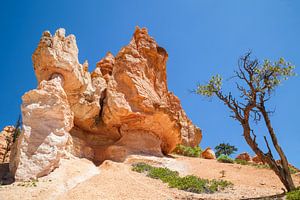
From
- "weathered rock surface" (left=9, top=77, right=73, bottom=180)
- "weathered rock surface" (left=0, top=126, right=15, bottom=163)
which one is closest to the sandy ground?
"weathered rock surface" (left=9, top=77, right=73, bottom=180)

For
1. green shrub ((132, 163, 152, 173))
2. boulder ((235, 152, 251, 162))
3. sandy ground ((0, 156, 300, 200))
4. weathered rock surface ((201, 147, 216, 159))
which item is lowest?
sandy ground ((0, 156, 300, 200))

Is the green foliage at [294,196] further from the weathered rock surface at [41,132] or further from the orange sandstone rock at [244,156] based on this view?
the orange sandstone rock at [244,156]

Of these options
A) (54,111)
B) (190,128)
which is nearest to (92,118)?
(54,111)

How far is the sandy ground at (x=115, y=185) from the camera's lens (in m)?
10.7

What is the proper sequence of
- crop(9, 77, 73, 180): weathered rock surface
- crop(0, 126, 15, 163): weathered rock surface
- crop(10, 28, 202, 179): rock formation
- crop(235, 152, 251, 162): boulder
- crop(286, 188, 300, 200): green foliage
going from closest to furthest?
crop(286, 188, 300, 200): green foliage < crop(9, 77, 73, 180): weathered rock surface < crop(10, 28, 202, 179): rock formation < crop(0, 126, 15, 163): weathered rock surface < crop(235, 152, 251, 162): boulder

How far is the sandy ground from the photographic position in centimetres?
1070

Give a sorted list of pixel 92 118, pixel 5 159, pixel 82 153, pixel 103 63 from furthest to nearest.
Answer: pixel 103 63 → pixel 5 159 → pixel 92 118 → pixel 82 153

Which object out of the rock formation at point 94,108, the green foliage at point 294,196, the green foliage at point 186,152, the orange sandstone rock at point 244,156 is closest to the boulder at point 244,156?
the orange sandstone rock at point 244,156

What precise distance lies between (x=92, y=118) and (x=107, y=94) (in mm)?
2068

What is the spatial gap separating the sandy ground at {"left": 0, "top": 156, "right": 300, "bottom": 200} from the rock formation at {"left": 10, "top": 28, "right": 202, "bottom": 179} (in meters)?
0.99

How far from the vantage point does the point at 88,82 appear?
2020cm

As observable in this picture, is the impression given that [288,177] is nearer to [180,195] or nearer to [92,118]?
[180,195]

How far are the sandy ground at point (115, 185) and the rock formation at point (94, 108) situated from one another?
0.99 metres

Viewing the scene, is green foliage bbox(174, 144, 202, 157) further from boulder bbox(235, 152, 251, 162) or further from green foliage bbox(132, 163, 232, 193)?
green foliage bbox(132, 163, 232, 193)
